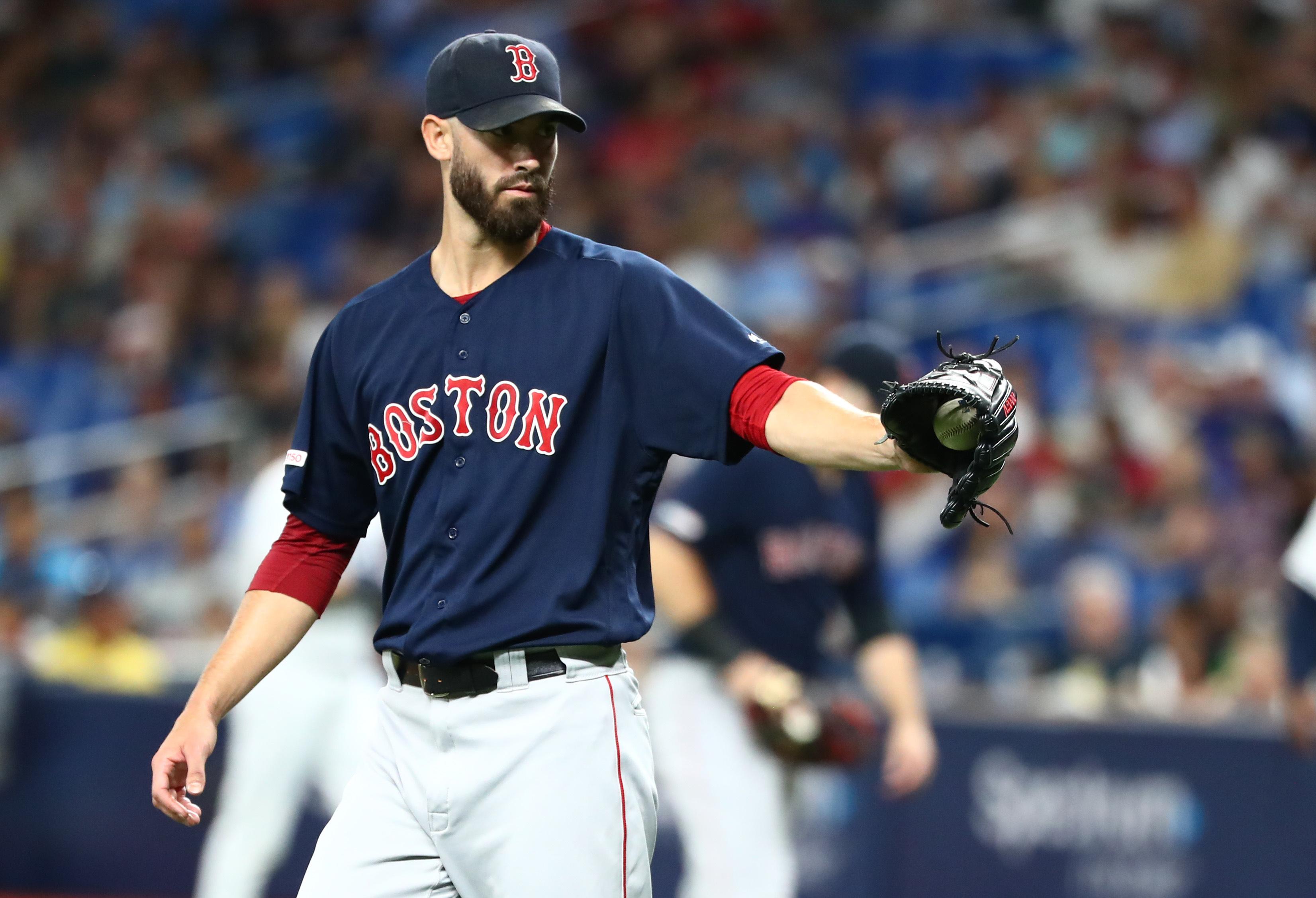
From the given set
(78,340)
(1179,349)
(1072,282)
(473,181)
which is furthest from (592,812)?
(78,340)

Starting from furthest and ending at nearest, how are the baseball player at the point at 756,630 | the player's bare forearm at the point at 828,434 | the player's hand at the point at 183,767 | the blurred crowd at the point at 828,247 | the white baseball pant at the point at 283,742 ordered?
the blurred crowd at the point at 828,247, the white baseball pant at the point at 283,742, the baseball player at the point at 756,630, the player's hand at the point at 183,767, the player's bare forearm at the point at 828,434

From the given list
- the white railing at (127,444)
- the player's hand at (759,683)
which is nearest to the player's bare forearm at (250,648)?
the player's hand at (759,683)

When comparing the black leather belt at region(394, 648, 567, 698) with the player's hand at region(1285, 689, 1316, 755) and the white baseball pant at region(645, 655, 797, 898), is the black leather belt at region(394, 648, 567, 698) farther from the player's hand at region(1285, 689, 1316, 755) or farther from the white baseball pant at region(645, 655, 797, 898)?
the player's hand at region(1285, 689, 1316, 755)

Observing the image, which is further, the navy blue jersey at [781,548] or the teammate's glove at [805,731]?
the navy blue jersey at [781,548]

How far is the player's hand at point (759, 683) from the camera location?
16.2 ft

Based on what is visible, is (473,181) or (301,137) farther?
(301,137)

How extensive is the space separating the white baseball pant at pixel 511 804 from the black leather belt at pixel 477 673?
0.01m

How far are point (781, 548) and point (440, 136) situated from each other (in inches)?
94.1

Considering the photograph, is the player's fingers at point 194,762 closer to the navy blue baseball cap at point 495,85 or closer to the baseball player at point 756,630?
the navy blue baseball cap at point 495,85

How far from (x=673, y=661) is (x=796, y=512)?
1.94 ft

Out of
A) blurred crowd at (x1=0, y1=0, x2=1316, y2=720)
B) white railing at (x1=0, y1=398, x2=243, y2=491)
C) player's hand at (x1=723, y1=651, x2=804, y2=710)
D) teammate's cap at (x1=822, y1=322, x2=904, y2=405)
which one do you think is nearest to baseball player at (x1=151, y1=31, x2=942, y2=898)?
player's hand at (x1=723, y1=651, x2=804, y2=710)

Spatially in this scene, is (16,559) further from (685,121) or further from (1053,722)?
(1053,722)

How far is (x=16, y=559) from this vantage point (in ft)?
33.4

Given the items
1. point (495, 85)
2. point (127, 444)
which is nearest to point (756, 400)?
point (495, 85)
